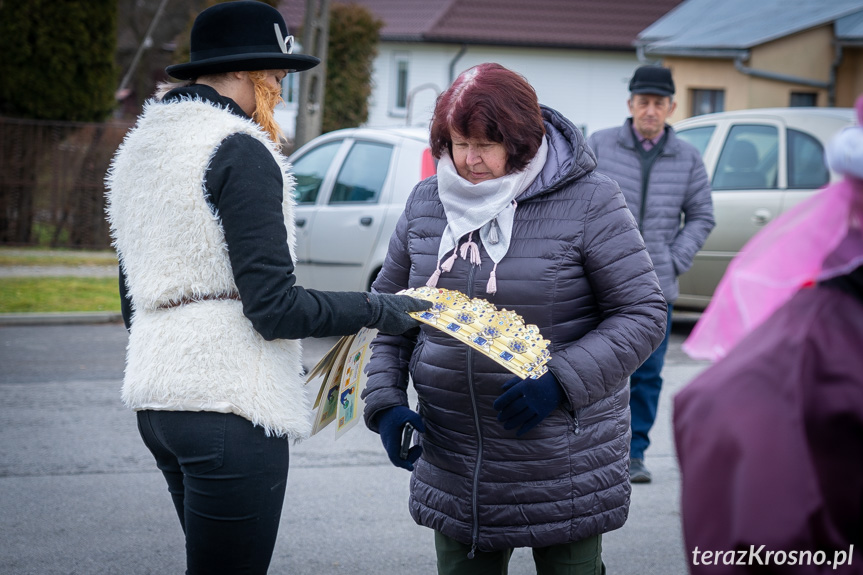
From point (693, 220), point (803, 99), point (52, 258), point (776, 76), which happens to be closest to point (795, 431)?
point (693, 220)

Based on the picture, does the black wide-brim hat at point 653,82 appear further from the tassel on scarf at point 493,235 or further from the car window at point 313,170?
the car window at point 313,170

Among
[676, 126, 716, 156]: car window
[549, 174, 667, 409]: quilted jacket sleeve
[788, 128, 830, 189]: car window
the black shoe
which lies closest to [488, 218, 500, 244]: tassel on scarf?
[549, 174, 667, 409]: quilted jacket sleeve

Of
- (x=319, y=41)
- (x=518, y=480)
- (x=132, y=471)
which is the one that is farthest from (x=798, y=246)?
(x=319, y=41)

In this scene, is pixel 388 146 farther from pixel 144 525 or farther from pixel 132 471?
pixel 144 525

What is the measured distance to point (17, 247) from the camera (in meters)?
14.6

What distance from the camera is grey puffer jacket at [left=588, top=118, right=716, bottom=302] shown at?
512cm

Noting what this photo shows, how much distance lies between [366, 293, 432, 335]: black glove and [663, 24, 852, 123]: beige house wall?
692 inches

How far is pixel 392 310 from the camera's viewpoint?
2.44 meters

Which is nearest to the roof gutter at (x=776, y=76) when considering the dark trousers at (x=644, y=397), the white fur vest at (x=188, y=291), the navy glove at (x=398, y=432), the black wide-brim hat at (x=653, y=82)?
the black wide-brim hat at (x=653, y=82)

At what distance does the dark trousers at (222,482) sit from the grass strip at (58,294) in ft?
26.3

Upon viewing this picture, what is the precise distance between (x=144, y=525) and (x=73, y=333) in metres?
5.11

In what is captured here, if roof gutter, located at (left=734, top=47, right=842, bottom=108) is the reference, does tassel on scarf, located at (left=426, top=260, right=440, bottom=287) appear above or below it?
below

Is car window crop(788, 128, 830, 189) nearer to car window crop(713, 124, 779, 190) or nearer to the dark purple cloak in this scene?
car window crop(713, 124, 779, 190)

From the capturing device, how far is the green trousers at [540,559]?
8.41 ft
